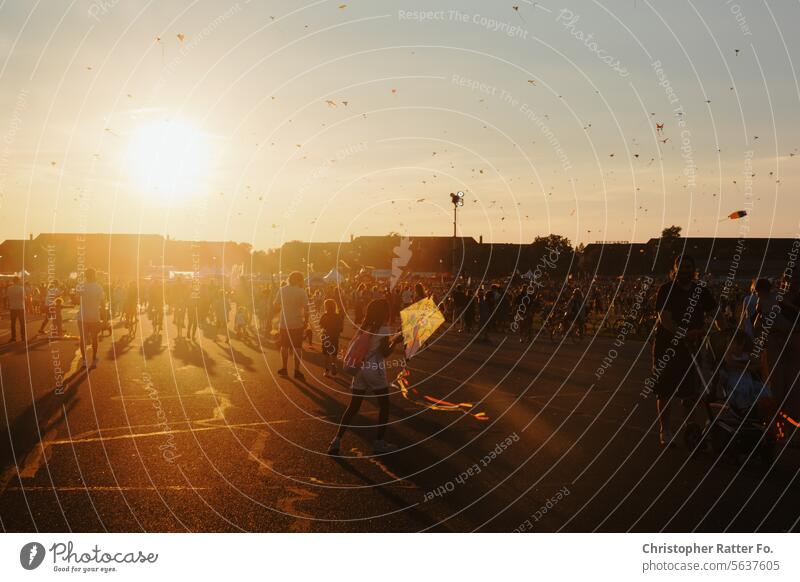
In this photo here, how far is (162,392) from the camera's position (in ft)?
49.7

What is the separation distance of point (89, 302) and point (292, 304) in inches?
168

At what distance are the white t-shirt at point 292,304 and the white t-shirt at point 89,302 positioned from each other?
3.94 m

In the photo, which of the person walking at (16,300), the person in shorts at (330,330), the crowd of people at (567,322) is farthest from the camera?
the person walking at (16,300)

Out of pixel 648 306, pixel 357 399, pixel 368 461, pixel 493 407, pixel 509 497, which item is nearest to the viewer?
pixel 509 497

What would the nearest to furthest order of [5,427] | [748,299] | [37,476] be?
[37,476] → [5,427] → [748,299]

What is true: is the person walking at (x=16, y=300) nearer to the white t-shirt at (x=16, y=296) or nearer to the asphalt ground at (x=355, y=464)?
the white t-shirt at (x=16, y=296)

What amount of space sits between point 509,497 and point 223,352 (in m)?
17.9

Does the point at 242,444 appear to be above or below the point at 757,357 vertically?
below

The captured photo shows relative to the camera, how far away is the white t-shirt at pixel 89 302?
60.3 feet

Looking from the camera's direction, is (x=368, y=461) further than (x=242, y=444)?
No

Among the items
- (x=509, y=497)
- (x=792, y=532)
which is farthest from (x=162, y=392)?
(x=792, y=532)

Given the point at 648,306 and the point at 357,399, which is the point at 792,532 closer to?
the point at 357,399

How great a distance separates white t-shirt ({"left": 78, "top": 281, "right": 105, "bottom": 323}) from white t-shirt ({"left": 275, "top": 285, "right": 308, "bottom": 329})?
394 centimetres

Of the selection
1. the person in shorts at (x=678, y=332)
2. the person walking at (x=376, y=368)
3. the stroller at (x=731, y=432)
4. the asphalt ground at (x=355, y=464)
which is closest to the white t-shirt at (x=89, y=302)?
the asphalt ground at (x=355, y=464)
